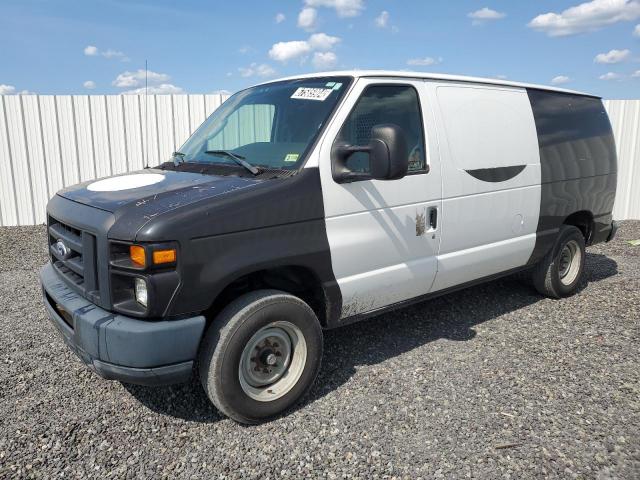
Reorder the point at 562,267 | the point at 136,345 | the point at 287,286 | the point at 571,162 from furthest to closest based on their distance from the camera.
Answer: the point at 562,267
the point at 571,162
the point at 287,286
the point at 136,345

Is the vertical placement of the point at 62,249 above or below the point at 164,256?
below

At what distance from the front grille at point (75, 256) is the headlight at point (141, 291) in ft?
1.02

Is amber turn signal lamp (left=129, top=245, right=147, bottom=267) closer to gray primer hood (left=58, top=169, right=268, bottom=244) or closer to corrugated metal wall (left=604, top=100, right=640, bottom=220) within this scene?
gray primer hood (left=58, top=169, right=268, bottom=244)

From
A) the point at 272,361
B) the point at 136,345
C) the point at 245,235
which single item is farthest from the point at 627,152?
the point at 136,345

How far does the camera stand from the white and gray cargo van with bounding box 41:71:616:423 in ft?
8.95

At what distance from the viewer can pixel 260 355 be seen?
318 centimetres

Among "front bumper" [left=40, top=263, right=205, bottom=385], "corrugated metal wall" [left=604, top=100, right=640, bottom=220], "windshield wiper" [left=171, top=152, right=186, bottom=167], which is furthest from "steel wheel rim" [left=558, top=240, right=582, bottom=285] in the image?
"corrugated metal wall" [left=604, top=100, right=640, bottom=220]

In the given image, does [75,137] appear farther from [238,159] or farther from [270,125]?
[238,159]

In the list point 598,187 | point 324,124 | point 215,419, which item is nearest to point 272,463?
point 215,419

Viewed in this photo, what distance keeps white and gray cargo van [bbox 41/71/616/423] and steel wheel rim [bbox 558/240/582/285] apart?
1.01 metres

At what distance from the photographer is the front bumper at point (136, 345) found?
8.68 ft

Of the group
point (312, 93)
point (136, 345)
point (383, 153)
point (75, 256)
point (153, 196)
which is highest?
point (312, 93)

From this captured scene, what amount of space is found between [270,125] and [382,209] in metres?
1.10

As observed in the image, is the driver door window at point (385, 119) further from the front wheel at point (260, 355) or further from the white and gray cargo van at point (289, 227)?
the front wheel at point (260, 355)
